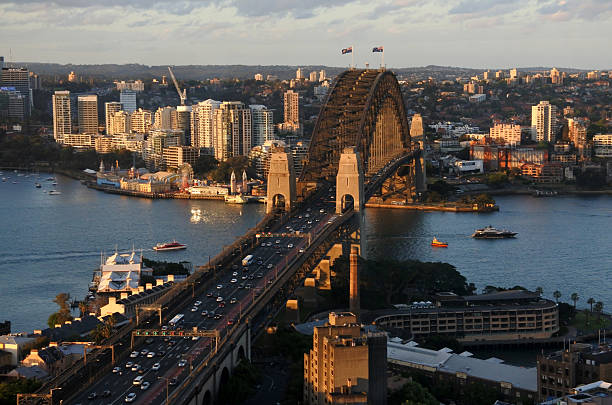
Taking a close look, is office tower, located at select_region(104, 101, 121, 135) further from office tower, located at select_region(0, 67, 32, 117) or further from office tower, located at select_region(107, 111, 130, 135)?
office tower, located at select_region(0, 67, 32, 117)

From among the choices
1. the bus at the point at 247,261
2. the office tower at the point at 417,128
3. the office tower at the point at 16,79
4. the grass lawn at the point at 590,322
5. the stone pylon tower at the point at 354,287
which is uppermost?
the office tower at the point at 16,79

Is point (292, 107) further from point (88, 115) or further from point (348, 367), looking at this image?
point (348, 367)

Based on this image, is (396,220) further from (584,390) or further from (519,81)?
(519,81)

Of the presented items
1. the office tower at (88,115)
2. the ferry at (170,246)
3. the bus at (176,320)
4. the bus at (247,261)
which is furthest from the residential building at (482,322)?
the office tower at (88,115)

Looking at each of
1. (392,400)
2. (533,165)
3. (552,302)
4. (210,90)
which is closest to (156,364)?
(392,400)

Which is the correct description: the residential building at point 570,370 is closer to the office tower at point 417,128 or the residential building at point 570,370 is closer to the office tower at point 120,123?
the office tower at point 417,128

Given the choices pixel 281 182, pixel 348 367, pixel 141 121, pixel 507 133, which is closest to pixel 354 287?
pixel 281 182
